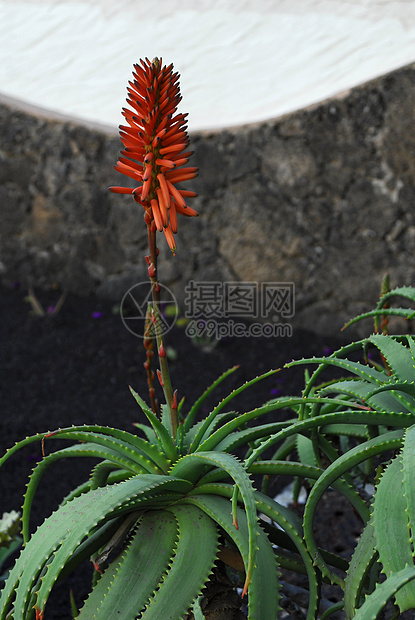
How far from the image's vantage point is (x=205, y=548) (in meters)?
1.18

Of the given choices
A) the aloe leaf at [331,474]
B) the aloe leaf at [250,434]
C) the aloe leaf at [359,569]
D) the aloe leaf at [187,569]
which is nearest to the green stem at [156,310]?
the aloe leaf at [250,434]

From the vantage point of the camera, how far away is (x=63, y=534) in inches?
45.2

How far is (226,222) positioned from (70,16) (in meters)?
3.36

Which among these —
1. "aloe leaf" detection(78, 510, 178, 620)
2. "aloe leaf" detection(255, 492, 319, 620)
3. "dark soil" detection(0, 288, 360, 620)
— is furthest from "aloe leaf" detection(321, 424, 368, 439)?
"dark soil" detection(0, 288, 360, 620)

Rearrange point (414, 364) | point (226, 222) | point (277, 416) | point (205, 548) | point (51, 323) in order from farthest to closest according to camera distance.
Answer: point (51, 323) → point (226, 222) → point (277, 416) → point (414, 364) → point (205, 548)

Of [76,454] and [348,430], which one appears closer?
[76,454]

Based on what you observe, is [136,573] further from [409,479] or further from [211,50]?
[211,50]

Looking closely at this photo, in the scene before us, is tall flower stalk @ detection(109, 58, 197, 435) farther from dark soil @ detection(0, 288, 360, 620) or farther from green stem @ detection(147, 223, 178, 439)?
dark soil @ detection(0, 288, 360, 620)

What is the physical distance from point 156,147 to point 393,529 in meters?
0.74

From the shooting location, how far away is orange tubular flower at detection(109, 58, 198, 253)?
3.75 feet

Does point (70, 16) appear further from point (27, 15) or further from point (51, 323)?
point (51, 323)

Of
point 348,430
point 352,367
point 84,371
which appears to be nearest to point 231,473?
point 352,367

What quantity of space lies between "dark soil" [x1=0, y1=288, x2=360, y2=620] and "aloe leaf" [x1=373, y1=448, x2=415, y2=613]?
Answer: 168cm

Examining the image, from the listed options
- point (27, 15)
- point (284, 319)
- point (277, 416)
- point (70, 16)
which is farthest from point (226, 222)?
point (27, 15)
